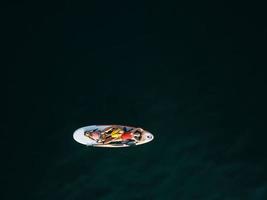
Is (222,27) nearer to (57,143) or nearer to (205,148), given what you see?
(205,148)

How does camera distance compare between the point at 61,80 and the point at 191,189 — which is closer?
the point at 191,189

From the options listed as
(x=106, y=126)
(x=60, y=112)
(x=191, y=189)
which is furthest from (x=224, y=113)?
(x=60, y=112)

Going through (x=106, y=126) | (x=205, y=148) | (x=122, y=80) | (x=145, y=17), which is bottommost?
(x=205, y=148)

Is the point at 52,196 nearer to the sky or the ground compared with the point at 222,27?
nearer to the ground

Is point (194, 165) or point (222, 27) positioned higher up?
point (222, 27)

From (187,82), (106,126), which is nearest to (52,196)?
(106,126)

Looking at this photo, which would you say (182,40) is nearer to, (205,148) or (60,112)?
(205,148)
